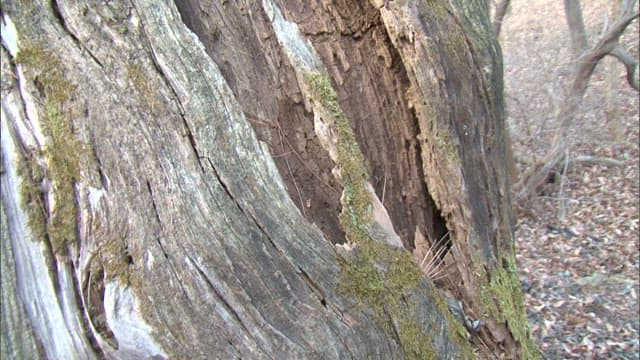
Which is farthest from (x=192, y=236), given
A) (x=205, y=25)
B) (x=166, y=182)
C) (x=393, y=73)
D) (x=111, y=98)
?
(x=393, y=73)

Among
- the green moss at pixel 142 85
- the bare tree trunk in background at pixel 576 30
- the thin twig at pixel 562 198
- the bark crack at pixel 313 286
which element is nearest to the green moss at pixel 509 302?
the bark crack at pixel 313 286

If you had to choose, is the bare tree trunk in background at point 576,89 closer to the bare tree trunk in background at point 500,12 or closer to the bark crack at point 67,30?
the bare tree trunk in background at point 500,12

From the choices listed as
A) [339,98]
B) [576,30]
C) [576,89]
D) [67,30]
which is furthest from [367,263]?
[576,30]

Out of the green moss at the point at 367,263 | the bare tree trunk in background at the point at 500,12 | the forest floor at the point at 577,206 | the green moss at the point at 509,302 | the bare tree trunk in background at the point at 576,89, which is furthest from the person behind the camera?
the bare tree trunk in background at the point at 500,12

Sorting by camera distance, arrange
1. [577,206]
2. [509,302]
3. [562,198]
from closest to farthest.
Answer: [509,302], [562,198], [577,206]

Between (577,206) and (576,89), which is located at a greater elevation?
(576,89)

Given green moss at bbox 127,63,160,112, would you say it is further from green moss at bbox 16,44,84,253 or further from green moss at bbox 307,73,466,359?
green moss at bbox 307,73,466,359

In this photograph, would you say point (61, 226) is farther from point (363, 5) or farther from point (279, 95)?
point (363, 5)

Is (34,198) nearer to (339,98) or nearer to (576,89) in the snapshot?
(339,98)
